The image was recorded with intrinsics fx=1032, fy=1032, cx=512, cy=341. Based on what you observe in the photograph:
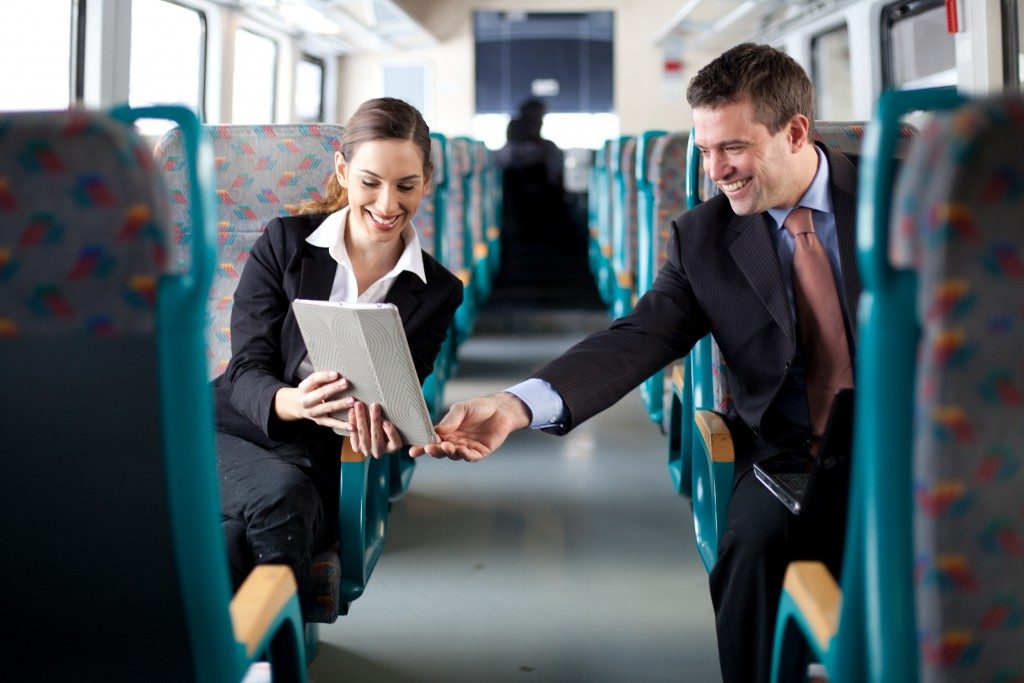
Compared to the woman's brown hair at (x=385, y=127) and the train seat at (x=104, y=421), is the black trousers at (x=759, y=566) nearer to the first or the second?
the train seat at (x=104, y=421)

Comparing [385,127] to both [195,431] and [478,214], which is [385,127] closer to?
[195,431]

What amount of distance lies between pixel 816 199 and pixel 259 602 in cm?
132

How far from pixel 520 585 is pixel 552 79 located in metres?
11.8

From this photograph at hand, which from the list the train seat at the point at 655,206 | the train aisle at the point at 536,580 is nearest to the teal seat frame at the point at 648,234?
the train seat at the point at 655,206

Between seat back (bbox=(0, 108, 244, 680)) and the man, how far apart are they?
80 centimetres

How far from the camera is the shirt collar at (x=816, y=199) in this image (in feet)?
6.47

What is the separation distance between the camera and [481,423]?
191cm

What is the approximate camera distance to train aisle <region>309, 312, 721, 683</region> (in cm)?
233

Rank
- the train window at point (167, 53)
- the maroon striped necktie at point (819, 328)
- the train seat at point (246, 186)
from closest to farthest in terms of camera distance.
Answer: the maroon striped necktie at point (819, 328) → the train seat at point (246, 186) → the train window at point (167, 53)

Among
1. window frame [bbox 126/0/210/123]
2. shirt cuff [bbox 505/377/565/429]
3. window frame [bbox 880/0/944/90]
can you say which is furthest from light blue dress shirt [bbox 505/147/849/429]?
window frame [bbox 126/0/210/123]

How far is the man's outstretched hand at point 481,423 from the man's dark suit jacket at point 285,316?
250 mm

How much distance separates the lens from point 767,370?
1.92m

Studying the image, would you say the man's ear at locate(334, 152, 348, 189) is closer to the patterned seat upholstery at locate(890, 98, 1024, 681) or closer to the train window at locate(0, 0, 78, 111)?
the patterned seat upholstery at locate(890, 98, 1024, 681)

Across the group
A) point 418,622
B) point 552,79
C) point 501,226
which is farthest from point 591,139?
point 418,622
